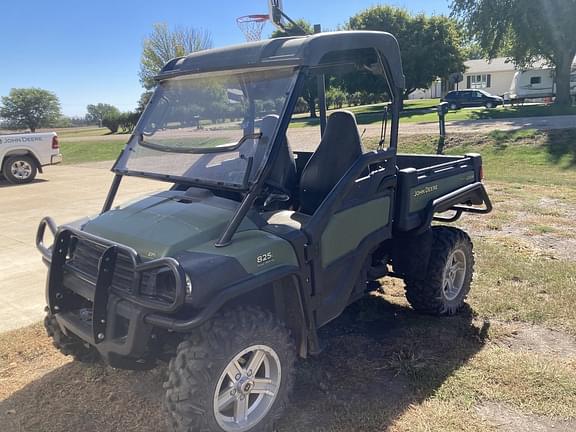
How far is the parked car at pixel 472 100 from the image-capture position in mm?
30319

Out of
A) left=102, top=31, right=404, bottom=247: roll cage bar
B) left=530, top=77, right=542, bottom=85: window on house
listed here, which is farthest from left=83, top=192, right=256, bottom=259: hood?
left=530, top=77, right=542, bottom=85: window on house

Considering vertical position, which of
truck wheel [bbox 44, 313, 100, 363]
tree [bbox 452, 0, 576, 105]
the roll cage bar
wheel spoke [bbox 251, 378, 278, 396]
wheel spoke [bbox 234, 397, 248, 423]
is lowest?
wheel spoke [bbox 234, 397, 248, 423]

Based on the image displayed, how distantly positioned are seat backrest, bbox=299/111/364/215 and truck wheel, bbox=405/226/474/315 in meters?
1.22

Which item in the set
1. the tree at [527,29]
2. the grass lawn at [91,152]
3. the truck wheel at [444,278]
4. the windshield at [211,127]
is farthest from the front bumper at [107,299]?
the tree at [527,29]

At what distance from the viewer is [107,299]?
2.40 metres

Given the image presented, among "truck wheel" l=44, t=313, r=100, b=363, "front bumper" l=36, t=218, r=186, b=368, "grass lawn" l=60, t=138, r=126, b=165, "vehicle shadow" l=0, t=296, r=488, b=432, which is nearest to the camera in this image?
"front bumper" l=36, t=218, r=186, b=368

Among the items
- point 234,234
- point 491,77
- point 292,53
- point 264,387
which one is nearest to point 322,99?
point 292,53

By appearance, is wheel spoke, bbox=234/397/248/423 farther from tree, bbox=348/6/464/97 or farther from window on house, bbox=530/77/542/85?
window on house, bbox=530/77/542/85

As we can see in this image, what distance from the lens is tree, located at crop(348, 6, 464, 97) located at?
33.3 metres

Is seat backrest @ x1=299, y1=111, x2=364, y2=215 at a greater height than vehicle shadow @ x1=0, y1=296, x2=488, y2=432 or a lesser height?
greater

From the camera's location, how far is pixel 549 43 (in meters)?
22.5

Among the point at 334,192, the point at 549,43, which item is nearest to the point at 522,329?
the point at 334,192

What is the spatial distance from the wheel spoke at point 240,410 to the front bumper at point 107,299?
52cm

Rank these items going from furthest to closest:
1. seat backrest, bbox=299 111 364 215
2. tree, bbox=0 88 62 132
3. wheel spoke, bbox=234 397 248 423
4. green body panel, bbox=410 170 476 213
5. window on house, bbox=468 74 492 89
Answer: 1. tree, bbox=0 88 62 132
2. window on house, bbox=468 74 492 89
3. green body panel, bbox=410 170 476 213
4. seat backrest, bbox=299 111 364 215
5. wheel spoke, bbox=234 397 248 423
